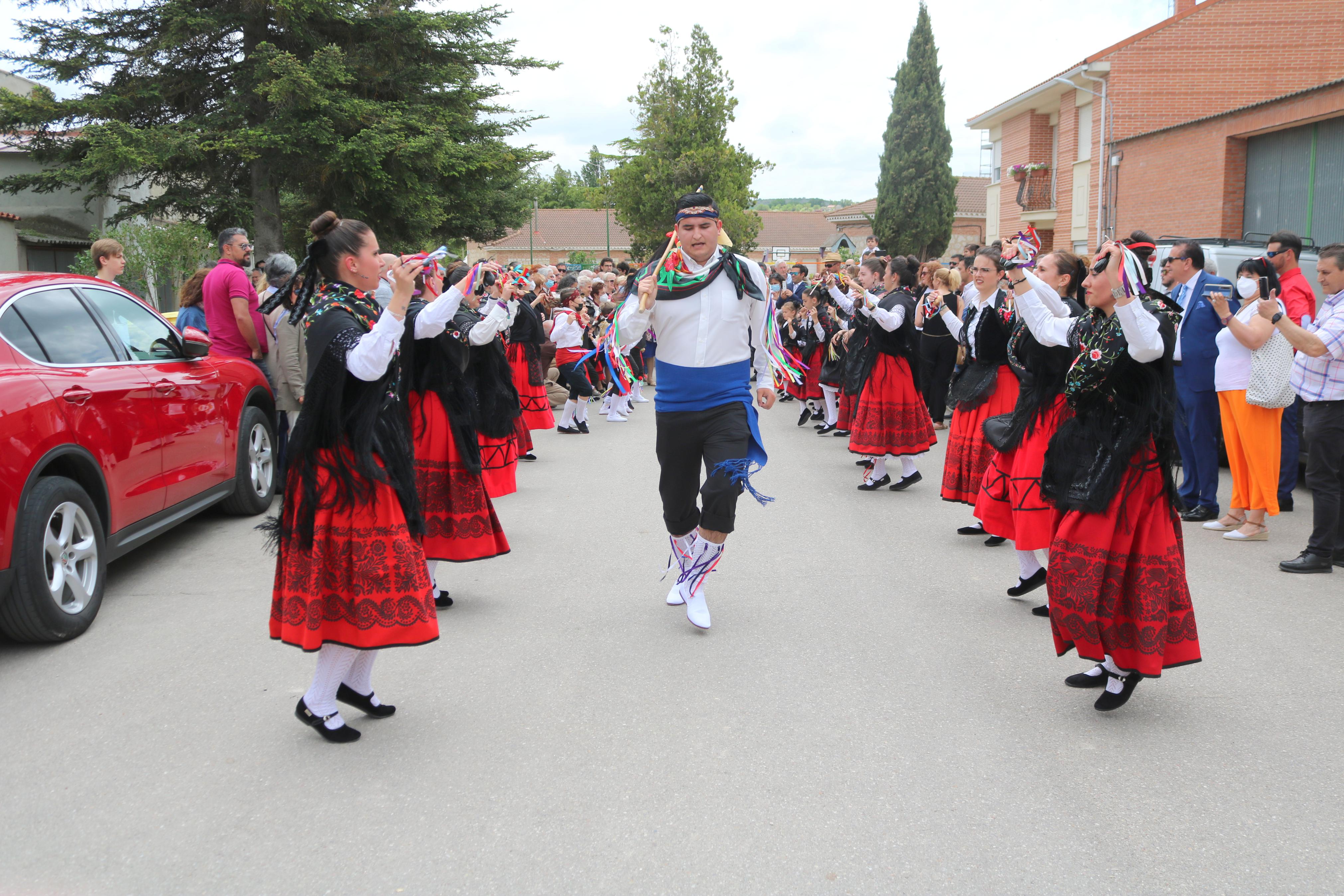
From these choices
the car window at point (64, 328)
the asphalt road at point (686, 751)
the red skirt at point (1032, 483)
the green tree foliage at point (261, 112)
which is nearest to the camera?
the asphalt road at point (686, 751)

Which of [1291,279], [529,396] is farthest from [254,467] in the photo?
[1291,279]

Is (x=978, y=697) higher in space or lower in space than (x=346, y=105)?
lower

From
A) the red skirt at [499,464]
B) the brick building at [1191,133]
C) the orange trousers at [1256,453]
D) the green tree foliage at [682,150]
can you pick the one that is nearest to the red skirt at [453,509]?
the red skirt at [499,464]

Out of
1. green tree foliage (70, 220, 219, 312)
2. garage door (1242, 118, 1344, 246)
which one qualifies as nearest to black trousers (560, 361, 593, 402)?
garage door (1242, 118, 1344, 246)

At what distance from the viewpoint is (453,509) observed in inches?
211

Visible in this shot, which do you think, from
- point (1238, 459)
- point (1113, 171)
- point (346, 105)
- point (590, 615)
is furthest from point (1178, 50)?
point (590, 615)

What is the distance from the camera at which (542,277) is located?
43.3ft

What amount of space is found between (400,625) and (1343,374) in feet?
18.8

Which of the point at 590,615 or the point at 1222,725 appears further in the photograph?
the point at 590,615

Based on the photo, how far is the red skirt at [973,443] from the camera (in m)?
6.80

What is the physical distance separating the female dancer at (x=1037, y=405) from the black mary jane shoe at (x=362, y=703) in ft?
9.51

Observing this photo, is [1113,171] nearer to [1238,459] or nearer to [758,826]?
[1238,459]

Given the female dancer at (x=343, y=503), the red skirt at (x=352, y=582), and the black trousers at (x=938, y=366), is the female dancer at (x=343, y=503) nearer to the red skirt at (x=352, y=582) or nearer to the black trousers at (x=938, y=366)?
the red skirt at (x=352, y=582)

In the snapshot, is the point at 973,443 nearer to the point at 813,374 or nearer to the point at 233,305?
the point at 233,305
